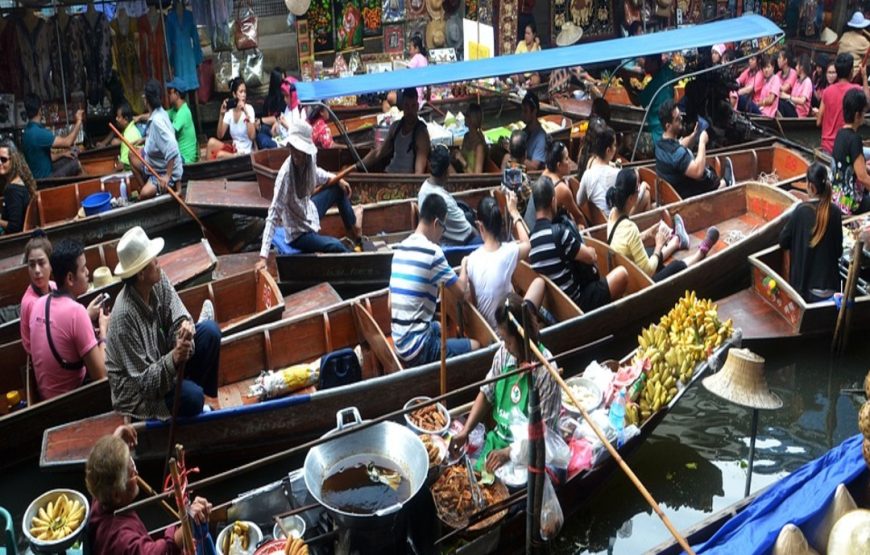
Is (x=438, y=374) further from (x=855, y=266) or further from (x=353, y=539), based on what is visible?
(x=855, y=266)

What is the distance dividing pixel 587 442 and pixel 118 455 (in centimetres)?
262

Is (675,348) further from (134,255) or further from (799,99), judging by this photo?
(799,99)

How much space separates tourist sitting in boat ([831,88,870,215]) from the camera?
7.94 meters

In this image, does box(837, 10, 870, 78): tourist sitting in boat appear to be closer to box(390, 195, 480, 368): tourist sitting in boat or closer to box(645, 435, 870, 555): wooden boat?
box(390, 195, 480, 368): tourist sitting in boat

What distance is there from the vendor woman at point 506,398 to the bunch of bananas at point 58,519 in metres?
1.96

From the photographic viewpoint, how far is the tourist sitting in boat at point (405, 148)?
930 cm

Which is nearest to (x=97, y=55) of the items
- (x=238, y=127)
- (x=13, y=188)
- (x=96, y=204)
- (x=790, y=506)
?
(x=238, y=127)

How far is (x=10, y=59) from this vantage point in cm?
1145

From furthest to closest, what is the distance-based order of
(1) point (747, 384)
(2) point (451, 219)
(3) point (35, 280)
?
(2) point (451, 219) < (3) point (35, 280) < (1) point (747, 384)

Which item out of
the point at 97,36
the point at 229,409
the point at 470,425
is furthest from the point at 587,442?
the point at 97,36

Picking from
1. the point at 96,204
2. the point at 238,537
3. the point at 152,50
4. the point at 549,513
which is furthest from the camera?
the point at 152,50

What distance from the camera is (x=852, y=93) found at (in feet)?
25.8

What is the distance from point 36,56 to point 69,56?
0.45 metres

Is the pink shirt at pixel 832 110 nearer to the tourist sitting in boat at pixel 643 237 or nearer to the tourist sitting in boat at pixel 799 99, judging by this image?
the tourist sitting in boat at pixel 643 237
